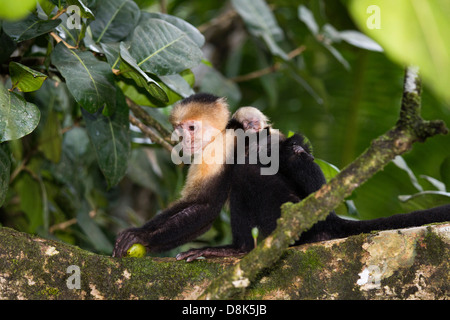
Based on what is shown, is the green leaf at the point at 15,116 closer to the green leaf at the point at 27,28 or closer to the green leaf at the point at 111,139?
the green leaf at the point at 27,28

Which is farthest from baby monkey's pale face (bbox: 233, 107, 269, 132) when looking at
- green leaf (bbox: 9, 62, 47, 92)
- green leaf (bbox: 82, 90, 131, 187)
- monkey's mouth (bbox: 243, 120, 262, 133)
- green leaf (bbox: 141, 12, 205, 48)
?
green leaf (bbox: 9, 62, 47, 92)

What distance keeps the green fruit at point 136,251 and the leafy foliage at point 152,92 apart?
527 millimetres

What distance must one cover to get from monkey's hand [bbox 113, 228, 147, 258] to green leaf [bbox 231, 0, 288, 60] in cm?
199

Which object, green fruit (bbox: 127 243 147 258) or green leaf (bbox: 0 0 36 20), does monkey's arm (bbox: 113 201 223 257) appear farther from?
green leaf (bbox: 0 0 36 20)

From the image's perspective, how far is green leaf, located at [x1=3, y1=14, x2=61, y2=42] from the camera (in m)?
2.29

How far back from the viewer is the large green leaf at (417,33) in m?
0.55

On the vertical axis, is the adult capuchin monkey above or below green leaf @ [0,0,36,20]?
below

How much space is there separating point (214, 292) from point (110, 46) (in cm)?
167

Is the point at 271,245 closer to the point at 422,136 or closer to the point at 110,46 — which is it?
the point at 422,136

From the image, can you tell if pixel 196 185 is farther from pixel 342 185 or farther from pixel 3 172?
pixel 342 185

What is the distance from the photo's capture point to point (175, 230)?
2.62 meters

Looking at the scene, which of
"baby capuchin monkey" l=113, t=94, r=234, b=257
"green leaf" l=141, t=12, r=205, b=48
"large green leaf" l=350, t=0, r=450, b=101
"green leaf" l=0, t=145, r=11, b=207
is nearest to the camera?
"large green leaf" l=350, t=0, r=450, b=101

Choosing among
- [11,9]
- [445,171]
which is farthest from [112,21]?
[11,9]

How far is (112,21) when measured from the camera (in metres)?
2.88
